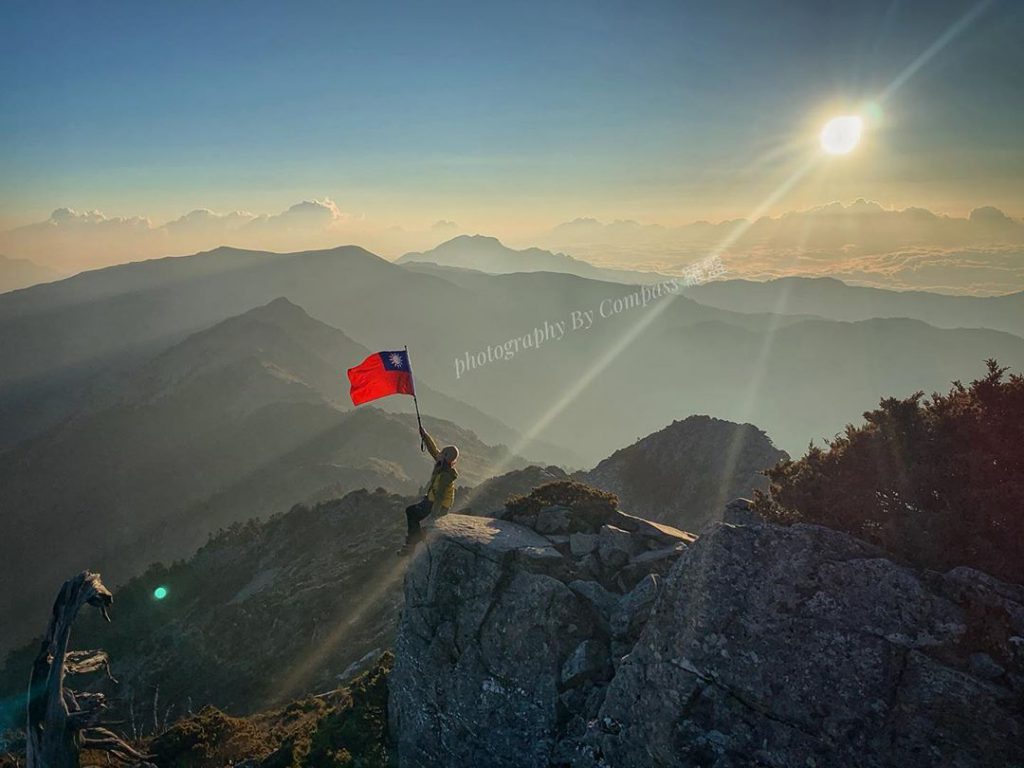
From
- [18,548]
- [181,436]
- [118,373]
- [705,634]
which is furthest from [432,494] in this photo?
[118,373]

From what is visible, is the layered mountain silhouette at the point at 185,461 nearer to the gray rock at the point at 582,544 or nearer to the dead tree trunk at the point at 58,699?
the dead tree trunk at the point at 58,699

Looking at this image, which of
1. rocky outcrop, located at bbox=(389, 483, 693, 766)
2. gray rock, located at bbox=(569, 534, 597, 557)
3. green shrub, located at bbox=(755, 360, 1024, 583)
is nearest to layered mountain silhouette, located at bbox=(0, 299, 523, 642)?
rocky outcrop, located at bbox=(389, 483, 693, 766)

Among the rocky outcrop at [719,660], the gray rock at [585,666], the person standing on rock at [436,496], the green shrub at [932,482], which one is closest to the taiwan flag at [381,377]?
the person standing on rock at [436,496]

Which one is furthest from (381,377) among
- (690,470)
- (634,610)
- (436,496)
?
(690,470)

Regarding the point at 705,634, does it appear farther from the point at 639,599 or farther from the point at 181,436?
the point at 181,436

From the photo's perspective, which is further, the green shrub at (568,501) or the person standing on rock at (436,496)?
the green shrub at (568,501)

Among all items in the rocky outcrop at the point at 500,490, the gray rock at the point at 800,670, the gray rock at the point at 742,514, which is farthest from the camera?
the rocky outcrop at the point at 500,490

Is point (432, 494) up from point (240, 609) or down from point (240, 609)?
up
